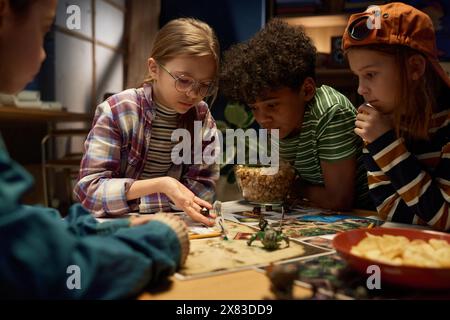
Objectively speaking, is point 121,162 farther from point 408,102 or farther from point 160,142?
point 408,102

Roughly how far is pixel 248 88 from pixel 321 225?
0.55m

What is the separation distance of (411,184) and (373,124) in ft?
0.58

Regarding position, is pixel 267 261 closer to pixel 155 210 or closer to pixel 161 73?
pixel 155 210

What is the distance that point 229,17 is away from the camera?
131 inches

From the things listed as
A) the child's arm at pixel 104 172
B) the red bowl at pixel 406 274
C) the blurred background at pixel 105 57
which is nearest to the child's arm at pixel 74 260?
the red bowl at pixel 406 274

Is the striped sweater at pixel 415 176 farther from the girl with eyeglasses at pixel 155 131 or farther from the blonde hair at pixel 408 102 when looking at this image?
the girl with eyeglasses at pixel 155 131

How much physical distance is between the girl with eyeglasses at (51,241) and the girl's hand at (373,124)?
0.62 meters

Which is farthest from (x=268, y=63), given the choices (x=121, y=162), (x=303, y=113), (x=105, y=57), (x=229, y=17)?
(x=105, y=57)

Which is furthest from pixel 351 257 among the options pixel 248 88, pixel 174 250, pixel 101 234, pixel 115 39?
pixel 115 39

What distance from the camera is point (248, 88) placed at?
1.39 metres

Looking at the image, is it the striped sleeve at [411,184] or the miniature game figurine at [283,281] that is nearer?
the miniature game figurine at [283,281]

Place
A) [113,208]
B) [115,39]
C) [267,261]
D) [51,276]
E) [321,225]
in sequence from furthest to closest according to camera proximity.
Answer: [115,39] → [113,208] → [321,225] → [267,261] → [51,276]

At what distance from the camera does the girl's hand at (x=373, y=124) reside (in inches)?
42.6

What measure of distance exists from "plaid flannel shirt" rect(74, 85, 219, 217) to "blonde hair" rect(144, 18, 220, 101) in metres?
0.13
